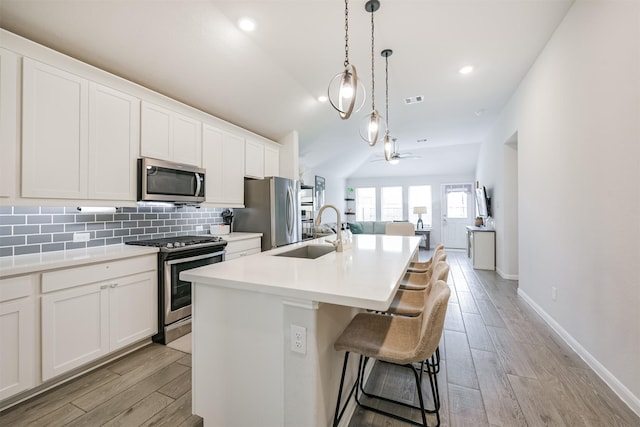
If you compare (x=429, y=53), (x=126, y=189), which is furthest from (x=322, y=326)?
(x=429, y=53)

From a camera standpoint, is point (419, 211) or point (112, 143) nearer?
point (112, 143)

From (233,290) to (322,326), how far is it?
50 cm

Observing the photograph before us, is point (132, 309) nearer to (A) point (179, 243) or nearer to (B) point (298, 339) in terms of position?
(A) point (179, 243)

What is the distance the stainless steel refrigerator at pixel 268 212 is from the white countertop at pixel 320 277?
1.90 metres

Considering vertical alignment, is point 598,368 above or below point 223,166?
below

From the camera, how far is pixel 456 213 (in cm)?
877

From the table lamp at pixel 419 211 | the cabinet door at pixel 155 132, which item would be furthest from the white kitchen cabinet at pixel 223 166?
the table lamp at pixel 419 211

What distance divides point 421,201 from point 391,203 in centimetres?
101

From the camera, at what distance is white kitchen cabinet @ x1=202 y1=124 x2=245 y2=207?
3400mm

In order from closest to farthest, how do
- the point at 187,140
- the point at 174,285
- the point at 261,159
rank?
the point at 174,285, the point at 187,140, the point at 261,159

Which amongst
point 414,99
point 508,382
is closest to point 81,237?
point 508,382

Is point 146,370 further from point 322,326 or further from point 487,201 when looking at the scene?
point 487,201

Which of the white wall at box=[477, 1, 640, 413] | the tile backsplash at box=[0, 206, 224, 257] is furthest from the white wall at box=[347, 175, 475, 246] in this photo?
the tile backsplash at box=[0, 206, 224, 257]

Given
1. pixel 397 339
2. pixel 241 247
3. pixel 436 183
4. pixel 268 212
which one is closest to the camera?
pixel 397 339
